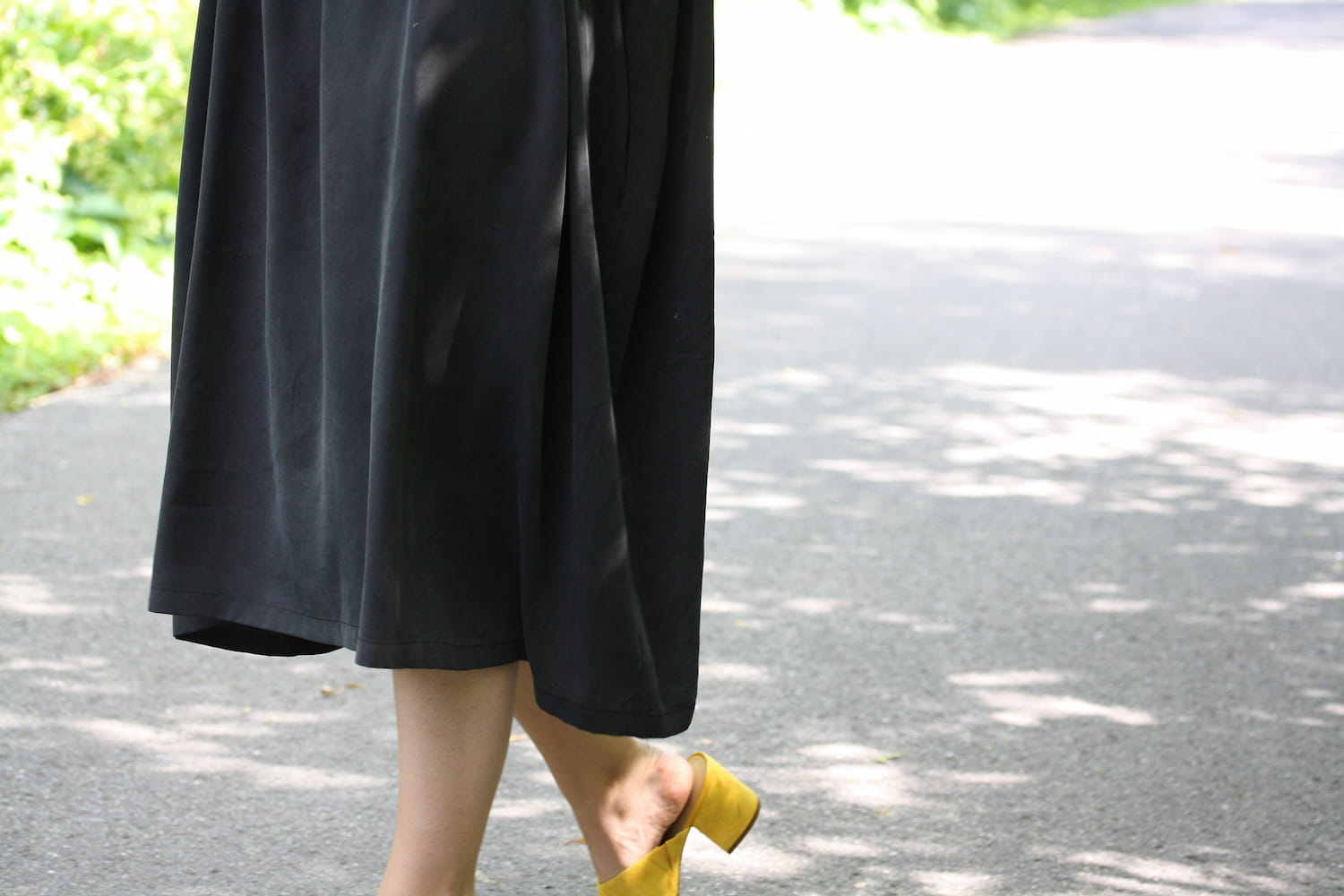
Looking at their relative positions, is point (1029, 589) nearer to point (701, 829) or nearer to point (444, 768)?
point (701, 829)

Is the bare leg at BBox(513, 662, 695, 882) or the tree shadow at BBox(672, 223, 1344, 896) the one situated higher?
the bare leg at BBox(513, 662, 695, 882)

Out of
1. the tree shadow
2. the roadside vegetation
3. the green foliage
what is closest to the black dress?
the tree shadow

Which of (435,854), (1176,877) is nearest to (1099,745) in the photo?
(1176,877)

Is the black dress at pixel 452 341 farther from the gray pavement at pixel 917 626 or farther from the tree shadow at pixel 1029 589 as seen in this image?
the tree shadow at pixel 1029 589

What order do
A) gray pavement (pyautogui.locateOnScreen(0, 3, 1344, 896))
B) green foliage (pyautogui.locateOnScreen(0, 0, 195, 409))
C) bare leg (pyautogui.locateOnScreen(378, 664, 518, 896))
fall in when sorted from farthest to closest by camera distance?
1. green foliage (pyautogui.locateOnScreen(0, 0, 195, 409))
2. gray pavement (pyautogui.locateOnScreen(0, 3, 1344, 896))
3. bare leg (pyautogui.locateOnScreen(378, 664, 518, 896))

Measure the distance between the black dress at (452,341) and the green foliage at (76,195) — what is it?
4.02 metres

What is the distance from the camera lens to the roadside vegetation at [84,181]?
6.05 meters

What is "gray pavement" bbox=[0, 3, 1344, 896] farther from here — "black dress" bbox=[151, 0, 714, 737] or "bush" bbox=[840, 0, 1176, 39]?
"bush" bbox=[840, 0, 1176, 39]

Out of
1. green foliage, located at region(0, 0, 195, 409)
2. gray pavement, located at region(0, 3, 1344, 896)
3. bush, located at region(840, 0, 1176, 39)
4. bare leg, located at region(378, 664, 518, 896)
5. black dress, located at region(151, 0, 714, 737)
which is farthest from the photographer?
bush, located at region(840, 0, 1176, 39)

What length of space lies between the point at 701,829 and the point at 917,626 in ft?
5.15

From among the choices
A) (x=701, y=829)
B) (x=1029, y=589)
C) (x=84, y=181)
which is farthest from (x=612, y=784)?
(x=84, y=181)

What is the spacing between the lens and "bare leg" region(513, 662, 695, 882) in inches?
83.4

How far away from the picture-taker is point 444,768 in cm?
187

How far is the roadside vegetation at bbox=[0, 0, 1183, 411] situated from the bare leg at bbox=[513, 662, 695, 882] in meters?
3.89
